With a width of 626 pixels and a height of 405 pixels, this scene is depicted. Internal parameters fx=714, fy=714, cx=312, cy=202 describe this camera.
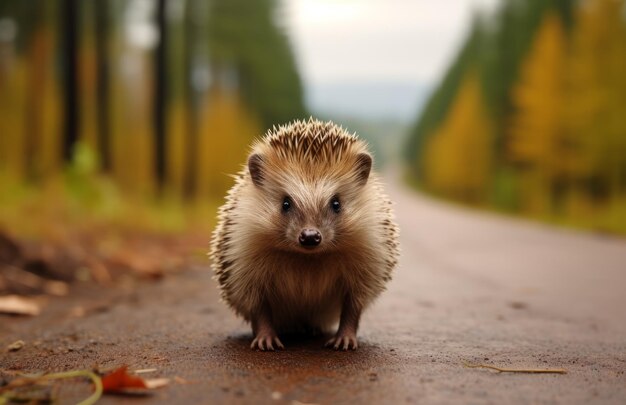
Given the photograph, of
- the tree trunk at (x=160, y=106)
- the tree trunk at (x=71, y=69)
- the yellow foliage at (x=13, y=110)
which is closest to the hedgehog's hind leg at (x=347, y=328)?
the tree trunk at (x=71, y=69)

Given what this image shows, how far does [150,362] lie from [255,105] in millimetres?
48081

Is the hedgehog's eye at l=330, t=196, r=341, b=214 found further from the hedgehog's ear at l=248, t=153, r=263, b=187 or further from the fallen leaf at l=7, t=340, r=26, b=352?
the fallen leaf at l=7, t=340, r=26, b=352

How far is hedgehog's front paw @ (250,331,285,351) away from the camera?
4.79 m

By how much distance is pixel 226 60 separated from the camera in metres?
43.5

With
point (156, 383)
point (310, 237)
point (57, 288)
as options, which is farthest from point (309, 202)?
point (57, 288)

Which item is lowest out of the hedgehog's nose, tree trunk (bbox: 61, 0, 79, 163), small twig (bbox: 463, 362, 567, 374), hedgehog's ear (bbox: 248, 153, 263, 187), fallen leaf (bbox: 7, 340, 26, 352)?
fallen leaf (bbox: 7, 340, 26, 352)

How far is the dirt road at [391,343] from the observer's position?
3.60m

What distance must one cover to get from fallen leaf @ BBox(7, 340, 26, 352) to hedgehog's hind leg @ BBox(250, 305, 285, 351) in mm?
1754

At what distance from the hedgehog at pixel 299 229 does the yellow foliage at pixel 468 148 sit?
49.6 metres

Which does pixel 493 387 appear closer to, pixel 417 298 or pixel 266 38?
pixel 417 298

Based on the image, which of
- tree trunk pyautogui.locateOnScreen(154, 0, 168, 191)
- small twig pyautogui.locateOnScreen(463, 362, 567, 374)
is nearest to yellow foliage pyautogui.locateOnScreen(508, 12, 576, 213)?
tree trunk pyautogui.locateOnScreen(154, 0, 168, 191)

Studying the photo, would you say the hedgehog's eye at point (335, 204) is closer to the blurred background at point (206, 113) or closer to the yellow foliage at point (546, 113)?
the blurred background at point (206, 113)

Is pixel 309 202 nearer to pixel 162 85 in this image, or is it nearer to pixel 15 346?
pixel 15 346

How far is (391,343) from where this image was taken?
16.7 ft
